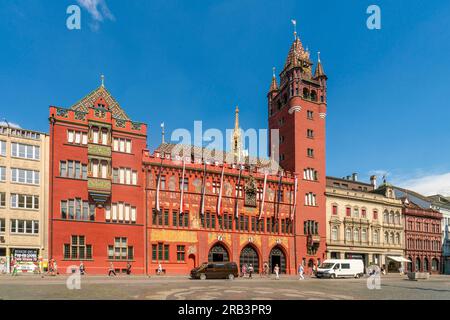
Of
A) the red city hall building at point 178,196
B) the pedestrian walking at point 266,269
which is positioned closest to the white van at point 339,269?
the pedestrian walking at point 266,269

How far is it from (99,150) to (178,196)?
38.2ft

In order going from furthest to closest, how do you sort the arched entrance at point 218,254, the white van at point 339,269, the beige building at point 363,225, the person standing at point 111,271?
1. the beige building at point 363,225
2. the arched entrance at point 218,254
3. the white van at point 339,269
4. the person standing at point 111,271

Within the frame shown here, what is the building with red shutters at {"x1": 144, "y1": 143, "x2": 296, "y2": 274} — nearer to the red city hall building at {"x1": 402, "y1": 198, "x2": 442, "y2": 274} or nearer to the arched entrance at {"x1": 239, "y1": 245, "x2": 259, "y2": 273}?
the arched entrance at {"x1": 239, "y1": 245, "x2": 259, "y2": 273}

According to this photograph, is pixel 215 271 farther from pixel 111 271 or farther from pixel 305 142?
pixel 305 142

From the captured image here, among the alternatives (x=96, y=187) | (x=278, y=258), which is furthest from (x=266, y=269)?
(x=96, y=187)

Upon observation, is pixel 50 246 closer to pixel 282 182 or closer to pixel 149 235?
pixel 149 235

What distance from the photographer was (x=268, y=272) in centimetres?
6475

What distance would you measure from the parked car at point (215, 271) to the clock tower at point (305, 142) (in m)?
20.8

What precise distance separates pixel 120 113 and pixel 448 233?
234 feet

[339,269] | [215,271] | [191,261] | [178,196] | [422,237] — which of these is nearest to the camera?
[215,271]

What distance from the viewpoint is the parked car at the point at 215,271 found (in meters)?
49.3

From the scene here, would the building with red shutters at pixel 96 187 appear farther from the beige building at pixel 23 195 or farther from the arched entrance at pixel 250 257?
the arched entrance at pixel 250 257

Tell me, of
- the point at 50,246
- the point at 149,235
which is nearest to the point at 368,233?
the point at 149,235

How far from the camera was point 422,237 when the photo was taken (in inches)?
3533
